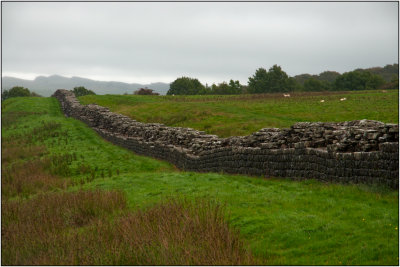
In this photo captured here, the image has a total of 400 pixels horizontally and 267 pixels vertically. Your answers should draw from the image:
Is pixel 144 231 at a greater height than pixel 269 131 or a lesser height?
lesser

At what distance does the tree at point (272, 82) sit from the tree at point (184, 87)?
15.7 meters

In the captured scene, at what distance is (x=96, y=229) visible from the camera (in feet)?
28.7

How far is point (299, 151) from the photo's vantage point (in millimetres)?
12875

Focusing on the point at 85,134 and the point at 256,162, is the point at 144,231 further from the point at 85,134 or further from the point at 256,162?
the point at 85,134

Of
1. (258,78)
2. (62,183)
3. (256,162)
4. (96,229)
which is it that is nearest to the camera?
(96,229)

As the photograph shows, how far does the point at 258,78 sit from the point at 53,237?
9580 cm

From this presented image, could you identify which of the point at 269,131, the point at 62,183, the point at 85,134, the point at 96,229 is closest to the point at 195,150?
the point at 269,131

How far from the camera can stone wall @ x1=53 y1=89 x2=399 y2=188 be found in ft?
32.9

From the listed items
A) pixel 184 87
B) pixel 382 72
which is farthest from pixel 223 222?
pixel 382 72

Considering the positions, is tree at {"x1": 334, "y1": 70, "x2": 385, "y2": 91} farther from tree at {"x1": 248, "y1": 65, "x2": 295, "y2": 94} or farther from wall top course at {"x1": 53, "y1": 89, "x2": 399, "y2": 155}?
wall top course at {"x1": 53, "y1": 89, "x2": 399, "y2": 155}

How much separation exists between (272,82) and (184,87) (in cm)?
2471

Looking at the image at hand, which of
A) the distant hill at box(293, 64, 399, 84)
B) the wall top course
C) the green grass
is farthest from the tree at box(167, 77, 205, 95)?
the wall top course

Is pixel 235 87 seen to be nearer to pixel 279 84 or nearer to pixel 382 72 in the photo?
pixel 279 84

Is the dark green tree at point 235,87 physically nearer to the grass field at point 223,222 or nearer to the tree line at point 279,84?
the tree line at point 279,84
